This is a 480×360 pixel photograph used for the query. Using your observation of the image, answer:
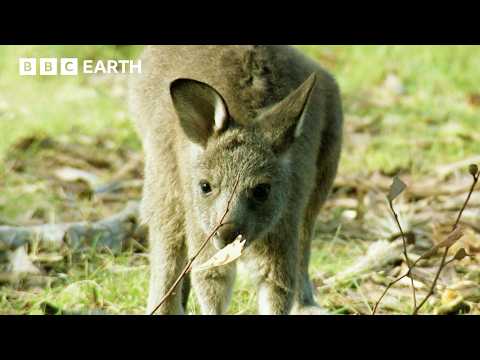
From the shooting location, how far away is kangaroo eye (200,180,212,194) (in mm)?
4469

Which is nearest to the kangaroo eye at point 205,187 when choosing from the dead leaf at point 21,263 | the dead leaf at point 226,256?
the dead leaf at point 226,256

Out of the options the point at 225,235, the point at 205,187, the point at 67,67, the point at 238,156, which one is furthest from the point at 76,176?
the point at 225,235

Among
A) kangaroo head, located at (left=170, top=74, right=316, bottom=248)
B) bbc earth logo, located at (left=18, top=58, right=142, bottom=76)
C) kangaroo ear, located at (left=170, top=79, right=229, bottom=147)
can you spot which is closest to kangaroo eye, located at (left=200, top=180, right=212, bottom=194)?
kangaroo head, located at (left=170, top=74, right=316, bottom=248)

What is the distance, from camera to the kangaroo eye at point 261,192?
442cm

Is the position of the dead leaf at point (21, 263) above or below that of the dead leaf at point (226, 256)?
below

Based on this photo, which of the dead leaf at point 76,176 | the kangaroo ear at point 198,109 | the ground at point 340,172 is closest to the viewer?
the kangaroo ear at point 198,109

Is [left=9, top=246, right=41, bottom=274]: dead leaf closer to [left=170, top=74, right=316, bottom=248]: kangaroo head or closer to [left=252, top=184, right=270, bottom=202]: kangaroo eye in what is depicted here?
[left=170, top=74, right=316, bottom=248]: kangaroo head

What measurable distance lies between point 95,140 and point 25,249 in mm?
2774

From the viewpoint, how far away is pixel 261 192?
14.6 feet

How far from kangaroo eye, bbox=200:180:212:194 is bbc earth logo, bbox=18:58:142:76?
Answer: 390 centimetres

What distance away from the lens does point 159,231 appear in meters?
5.02

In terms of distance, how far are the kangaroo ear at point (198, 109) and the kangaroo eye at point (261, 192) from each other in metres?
0.38

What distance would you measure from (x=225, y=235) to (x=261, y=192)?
0.39 meters

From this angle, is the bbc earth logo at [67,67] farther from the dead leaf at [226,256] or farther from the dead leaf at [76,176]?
the dead leaf at [226,256]
